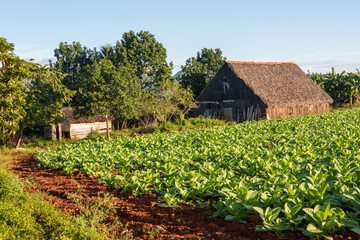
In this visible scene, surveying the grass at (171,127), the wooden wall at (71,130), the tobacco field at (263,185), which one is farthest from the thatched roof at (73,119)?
the tobacco field at (263,185)

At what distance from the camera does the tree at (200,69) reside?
133ft

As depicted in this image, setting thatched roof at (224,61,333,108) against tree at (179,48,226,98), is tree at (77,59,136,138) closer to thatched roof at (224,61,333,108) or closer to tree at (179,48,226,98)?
thatched roof at (224,61,333,108)

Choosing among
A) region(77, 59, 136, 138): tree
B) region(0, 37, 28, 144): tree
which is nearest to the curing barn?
region(77, 59, 136, 138): tree

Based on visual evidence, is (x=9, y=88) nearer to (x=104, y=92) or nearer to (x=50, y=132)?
(x=104, y=92)

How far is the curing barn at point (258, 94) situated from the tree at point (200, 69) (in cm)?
758

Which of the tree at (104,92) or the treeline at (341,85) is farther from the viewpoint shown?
the treeline at (341,85)

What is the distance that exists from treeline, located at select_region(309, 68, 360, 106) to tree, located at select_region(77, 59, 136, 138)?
29026 millimetres

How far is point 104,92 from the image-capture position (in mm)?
21406

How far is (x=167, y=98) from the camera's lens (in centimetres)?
2744

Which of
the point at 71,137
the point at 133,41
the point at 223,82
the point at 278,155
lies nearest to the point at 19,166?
the point at 278,155

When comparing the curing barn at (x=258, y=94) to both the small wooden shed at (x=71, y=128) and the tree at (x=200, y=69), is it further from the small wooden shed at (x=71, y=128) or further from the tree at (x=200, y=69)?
the small wooden shed at (x=71, y=128)

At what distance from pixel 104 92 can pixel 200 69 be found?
23279 mm

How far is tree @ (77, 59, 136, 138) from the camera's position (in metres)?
21.2

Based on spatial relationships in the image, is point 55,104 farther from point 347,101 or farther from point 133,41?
point 347,101
